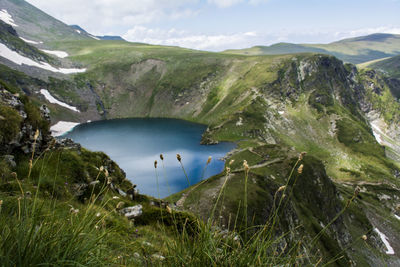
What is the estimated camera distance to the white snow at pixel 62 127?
147150 mm

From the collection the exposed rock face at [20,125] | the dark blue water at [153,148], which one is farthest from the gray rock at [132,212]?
the dark blue water at [153,148]

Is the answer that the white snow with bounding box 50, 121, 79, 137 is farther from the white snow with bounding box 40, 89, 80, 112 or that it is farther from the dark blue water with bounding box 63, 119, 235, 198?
the white snow with bounding box 40, 89, 80, 112

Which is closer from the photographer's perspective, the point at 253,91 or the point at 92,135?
the point at 92,135

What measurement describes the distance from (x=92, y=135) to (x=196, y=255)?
505ft

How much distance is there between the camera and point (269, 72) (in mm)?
197000

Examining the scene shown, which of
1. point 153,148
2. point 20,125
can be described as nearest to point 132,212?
point 20,125

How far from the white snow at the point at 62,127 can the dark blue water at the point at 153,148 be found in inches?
187

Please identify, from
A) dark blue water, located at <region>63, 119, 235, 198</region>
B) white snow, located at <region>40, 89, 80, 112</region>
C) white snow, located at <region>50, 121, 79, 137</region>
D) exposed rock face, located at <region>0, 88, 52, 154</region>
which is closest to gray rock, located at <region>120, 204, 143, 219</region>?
exposed rock face, located at <region>0, 88, 52, 154</region>

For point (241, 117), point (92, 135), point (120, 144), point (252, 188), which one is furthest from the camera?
point (241, 117)

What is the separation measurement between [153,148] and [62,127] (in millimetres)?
72665

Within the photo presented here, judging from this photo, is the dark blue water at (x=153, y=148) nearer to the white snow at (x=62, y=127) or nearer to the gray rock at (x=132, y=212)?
the white snow at (x=62, y=127)

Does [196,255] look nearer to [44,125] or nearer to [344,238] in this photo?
[44,125]

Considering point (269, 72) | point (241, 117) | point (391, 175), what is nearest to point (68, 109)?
point (241, 117)

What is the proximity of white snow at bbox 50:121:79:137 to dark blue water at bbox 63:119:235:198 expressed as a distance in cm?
475
